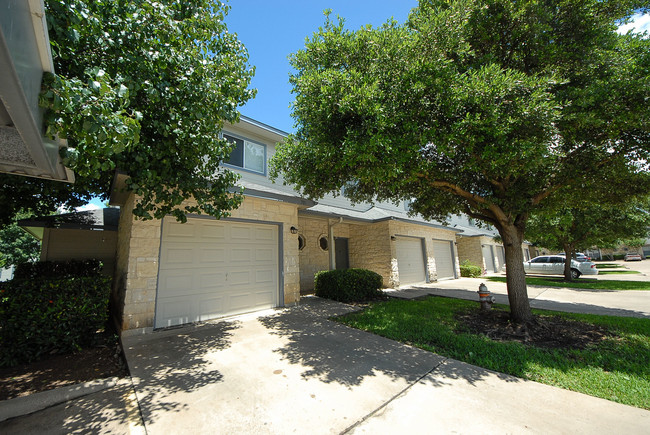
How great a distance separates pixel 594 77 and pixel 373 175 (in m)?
4.78

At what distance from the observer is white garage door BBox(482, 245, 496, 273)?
68.6 feet

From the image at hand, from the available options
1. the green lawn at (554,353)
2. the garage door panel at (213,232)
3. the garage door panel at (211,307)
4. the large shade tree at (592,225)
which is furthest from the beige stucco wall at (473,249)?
the garage door panel at (211,307)

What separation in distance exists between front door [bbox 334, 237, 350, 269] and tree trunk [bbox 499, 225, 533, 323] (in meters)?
7.40

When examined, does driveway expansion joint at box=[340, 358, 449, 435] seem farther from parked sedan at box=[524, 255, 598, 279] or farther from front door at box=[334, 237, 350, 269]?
parked sedan at box=[524, 255, 598, 279]

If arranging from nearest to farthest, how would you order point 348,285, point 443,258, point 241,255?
1. point 241,255
2. point 348,285
3. point 443,258

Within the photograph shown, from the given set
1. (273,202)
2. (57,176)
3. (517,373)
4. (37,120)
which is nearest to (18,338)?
(57,176)

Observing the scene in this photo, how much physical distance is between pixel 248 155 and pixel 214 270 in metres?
4.92

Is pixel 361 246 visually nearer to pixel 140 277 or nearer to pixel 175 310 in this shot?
pixel 175 310

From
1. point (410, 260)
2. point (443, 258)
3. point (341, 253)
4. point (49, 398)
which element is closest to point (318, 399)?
point (49, 398)

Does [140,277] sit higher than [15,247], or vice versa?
[15,247]

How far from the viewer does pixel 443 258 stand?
15.8 meters

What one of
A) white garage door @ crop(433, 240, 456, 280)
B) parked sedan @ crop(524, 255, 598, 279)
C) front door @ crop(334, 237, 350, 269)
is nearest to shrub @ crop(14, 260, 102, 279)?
front door @ crop(334, 237, 350, 269)

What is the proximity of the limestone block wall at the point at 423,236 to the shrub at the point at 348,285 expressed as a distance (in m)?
2.18

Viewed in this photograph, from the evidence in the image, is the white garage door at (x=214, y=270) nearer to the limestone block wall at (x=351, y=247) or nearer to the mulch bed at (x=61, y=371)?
the mulch bed at (x=61, y=371)
